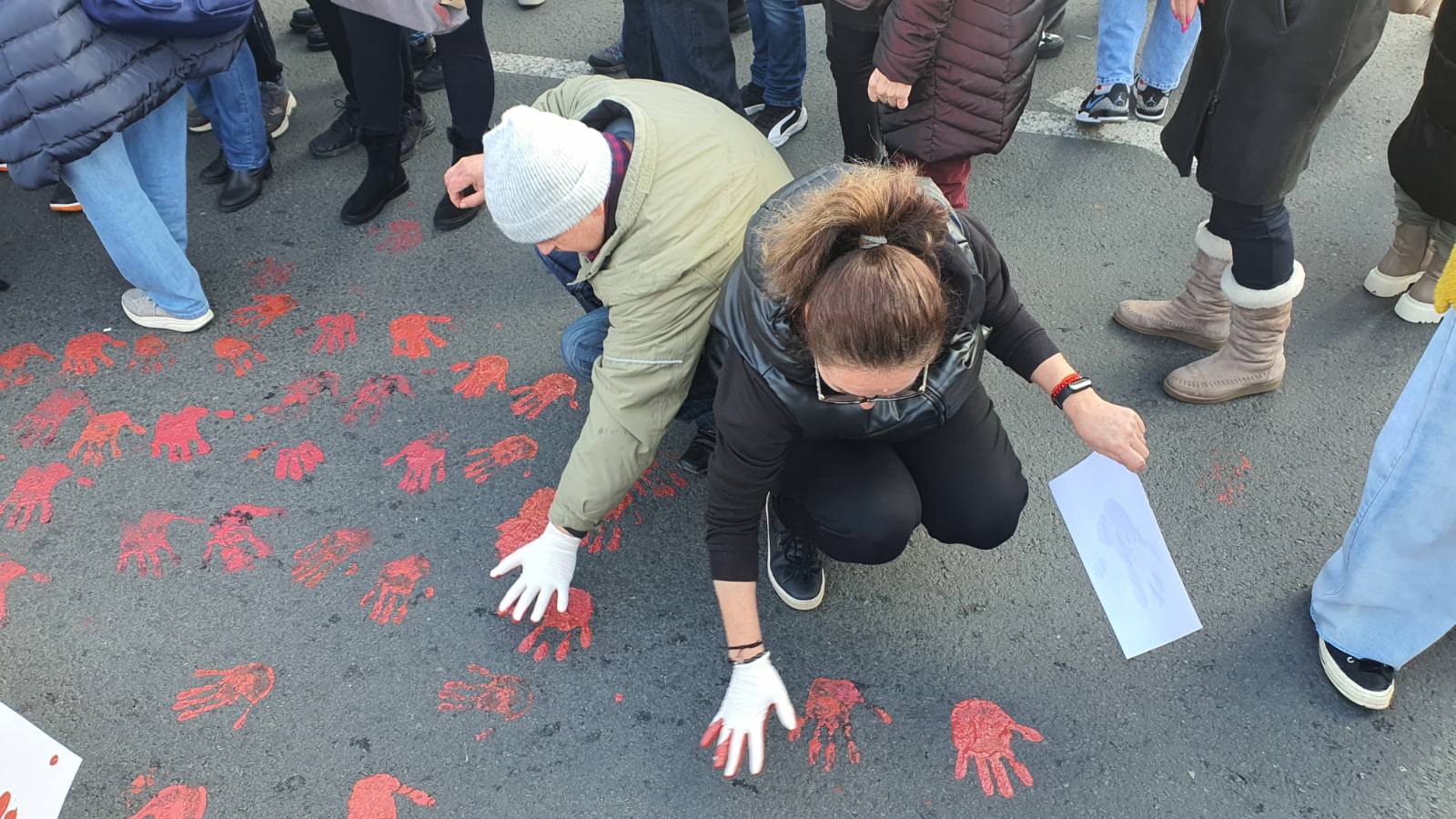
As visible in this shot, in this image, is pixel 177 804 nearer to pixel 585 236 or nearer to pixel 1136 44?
pixel 585 236

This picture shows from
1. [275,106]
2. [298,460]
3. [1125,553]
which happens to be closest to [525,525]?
[298,460]

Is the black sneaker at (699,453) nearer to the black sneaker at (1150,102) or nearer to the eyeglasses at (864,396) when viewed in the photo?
the eyeglasses at (864,396)

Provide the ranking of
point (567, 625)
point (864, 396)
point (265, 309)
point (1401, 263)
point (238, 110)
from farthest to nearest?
point (238, 110), point (265, 309), point (1401, 263), point (567, 625), point (864, 396)

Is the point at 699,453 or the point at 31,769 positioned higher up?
the point at 31,769

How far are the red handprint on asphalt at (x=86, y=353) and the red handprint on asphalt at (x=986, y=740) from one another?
2.33 meters

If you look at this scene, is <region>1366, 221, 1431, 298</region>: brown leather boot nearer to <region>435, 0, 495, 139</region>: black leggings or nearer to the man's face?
the man's face

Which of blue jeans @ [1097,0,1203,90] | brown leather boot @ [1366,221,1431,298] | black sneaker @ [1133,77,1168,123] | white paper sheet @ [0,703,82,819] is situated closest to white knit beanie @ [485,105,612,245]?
white paper sheet @ [0,703,82,819]

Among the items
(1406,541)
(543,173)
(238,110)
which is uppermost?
(543,173)

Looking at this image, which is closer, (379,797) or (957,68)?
(379,797)

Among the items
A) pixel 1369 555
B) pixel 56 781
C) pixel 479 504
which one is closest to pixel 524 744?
pixel 479 504

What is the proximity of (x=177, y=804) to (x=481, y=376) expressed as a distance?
3.78 feet

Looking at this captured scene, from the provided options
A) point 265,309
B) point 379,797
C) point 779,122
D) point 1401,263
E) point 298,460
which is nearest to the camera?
point 379,797

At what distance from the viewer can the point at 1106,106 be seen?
10.4ft

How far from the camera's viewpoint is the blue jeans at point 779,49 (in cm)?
304
